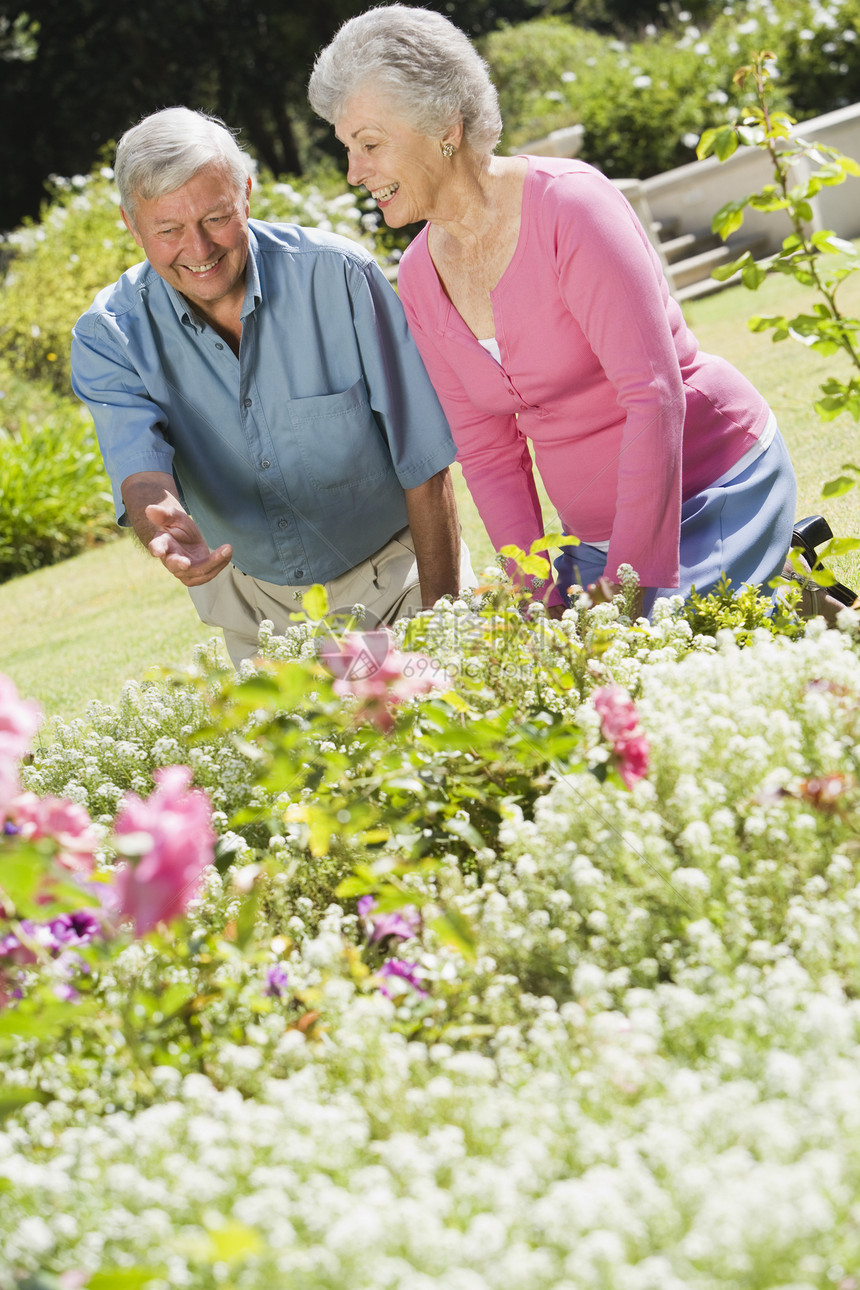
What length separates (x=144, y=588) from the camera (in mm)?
7539

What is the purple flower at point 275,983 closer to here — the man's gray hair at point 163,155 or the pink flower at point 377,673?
the pink flower at point 377,673

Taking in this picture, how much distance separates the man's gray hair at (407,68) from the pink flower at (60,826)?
5.88ft

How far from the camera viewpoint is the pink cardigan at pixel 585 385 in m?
2.72

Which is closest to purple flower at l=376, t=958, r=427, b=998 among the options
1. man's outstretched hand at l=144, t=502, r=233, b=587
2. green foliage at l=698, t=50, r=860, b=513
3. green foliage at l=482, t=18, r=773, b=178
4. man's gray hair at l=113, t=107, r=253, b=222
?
green foliage at l=698, t=50, r=860, b=513

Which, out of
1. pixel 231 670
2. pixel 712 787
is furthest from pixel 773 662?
pixel 231 670

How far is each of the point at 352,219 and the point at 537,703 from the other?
38.2 feet

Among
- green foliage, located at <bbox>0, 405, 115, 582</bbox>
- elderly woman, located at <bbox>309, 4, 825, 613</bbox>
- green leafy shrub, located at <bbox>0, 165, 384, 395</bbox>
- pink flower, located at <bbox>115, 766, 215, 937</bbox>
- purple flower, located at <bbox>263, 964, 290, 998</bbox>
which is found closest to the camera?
pink flower, located at <bbox>115, 766, 215, 937</bbox>

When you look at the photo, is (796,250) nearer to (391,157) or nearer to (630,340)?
(630,340)

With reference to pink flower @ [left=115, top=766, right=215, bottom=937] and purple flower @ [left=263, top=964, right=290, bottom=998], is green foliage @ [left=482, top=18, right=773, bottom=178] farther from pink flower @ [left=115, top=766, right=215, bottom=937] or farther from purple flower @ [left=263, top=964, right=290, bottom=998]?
pink flower @ [left=115, top=766, right=215, bottom=937]

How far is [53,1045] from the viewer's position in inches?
63.9

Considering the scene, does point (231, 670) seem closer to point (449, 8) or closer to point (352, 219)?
point (352, 219)

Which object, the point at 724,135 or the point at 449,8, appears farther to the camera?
the point at 449,8

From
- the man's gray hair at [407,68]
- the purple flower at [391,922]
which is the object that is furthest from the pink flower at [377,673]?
the man's gray hair at [407,68]

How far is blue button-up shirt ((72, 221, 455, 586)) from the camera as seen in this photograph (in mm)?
3305
